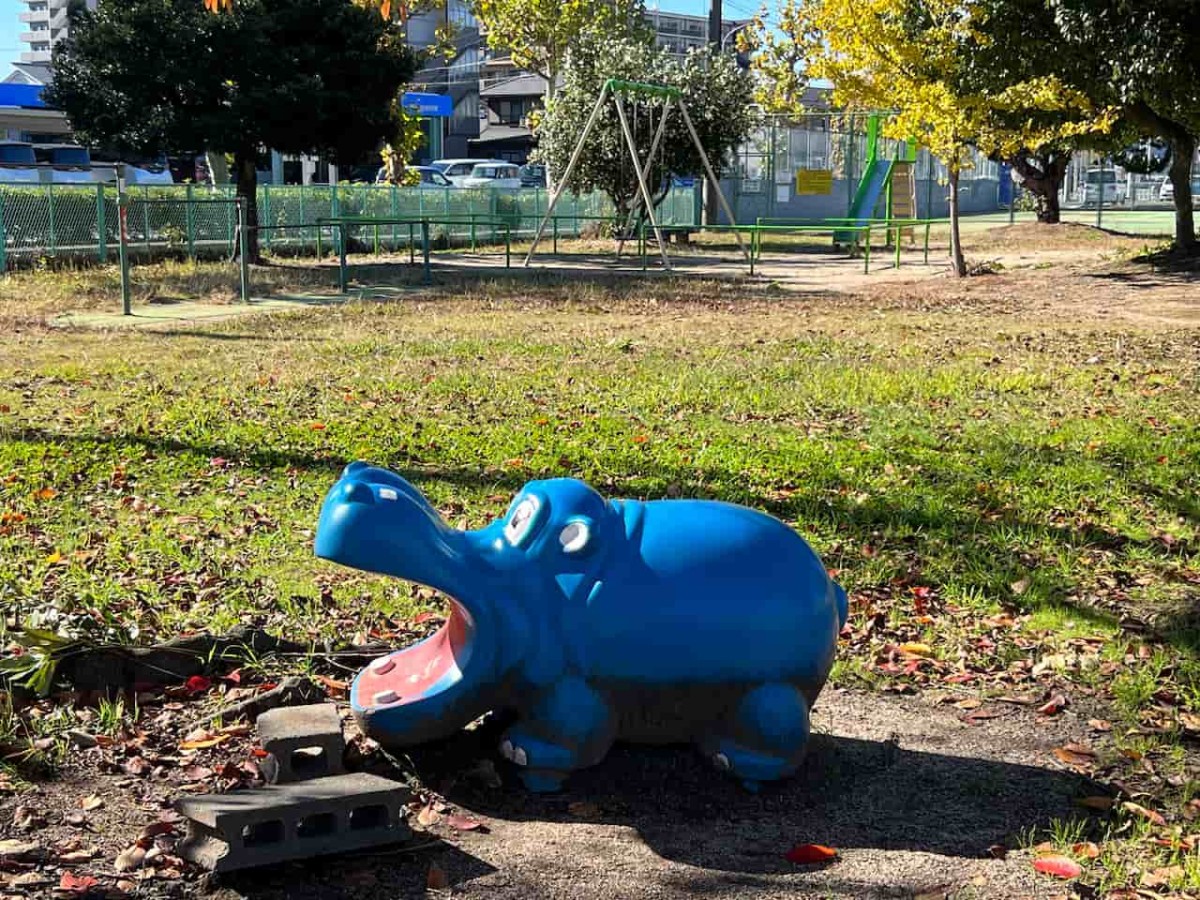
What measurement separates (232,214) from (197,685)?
20147 mm

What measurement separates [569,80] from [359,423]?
2240 cm

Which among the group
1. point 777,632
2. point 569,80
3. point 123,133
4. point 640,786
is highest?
point 569,80

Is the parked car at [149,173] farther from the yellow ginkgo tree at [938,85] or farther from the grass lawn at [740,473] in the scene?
the grass lawn at [740,473]

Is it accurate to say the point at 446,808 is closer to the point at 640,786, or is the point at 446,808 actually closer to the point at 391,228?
the point at 640,786

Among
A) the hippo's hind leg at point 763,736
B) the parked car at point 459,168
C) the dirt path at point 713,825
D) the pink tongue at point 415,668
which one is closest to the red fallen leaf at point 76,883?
the dirt path at point 713,825

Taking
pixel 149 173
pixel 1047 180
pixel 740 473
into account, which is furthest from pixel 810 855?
pixel 149 173

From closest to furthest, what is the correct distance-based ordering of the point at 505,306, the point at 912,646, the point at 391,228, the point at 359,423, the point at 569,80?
the point at 912,646, the point at 359,423, the point at 505,306, the point at 391,228, the point at 569,80

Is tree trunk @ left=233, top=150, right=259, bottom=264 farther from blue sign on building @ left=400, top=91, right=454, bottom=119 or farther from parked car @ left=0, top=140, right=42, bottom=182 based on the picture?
blue sign on building @ left=400, top=91, right=454, bottom=119

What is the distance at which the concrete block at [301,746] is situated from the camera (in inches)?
125

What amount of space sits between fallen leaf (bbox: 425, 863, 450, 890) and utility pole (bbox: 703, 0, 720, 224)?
30.9 metres

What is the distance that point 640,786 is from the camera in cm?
344

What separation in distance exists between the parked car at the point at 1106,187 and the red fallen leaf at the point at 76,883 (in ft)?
161

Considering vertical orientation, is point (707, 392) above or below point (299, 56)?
below

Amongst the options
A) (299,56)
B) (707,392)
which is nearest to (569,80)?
(299,56)
